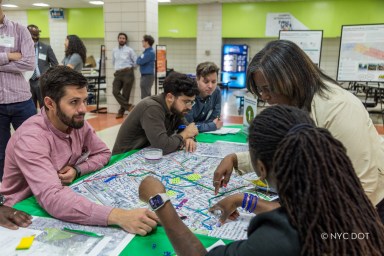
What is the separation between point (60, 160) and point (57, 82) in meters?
0.37

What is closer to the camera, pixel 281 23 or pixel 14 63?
pixel 14 63

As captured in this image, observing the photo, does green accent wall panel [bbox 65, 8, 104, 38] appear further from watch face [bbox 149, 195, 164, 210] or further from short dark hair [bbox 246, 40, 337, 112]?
watch face [bbox 149, 195, 164, 210]

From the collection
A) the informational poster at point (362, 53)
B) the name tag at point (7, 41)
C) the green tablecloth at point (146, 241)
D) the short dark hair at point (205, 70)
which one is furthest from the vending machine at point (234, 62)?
the green tablecloth at point (146, 241)

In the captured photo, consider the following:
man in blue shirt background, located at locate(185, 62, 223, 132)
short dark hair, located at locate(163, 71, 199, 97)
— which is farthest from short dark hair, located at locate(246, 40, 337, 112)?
man in blue shirt background, located at locate(185, 62, 223, 132)

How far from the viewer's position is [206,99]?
10.5 ft

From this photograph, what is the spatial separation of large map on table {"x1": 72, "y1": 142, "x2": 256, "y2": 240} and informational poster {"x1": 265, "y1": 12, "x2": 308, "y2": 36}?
9224 millimetres

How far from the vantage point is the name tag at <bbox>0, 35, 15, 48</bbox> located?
240cm

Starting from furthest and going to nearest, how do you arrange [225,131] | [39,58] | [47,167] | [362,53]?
[39,58] < [362,53] < [225,131] < [47,167]

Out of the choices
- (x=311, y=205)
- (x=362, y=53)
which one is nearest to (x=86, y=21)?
(x=362, y=53)

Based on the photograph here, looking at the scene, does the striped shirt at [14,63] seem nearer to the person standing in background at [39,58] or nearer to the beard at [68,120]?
the beard at [68,120]

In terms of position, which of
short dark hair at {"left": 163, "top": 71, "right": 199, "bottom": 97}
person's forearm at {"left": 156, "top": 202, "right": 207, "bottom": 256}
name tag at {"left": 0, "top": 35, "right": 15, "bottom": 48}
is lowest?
person's forearm at {"left": 156, "top": 202, "right": 207, "bottom": 256}

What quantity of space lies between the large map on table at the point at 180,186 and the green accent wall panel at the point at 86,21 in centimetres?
1116

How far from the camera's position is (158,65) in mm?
6488

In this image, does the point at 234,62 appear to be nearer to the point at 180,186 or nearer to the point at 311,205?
the point at 180,186
